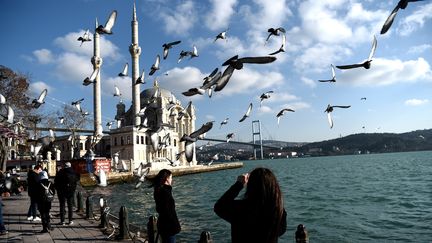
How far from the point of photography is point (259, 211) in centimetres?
263

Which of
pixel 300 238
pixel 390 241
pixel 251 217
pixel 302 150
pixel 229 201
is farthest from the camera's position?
pixel 302 150

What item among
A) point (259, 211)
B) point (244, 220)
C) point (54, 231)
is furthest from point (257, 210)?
point (54, 231)

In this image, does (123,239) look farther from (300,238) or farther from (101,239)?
(300,238)

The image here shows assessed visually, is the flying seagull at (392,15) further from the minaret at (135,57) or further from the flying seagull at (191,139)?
the minaret at (135,57)

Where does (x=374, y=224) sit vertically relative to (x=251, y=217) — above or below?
below

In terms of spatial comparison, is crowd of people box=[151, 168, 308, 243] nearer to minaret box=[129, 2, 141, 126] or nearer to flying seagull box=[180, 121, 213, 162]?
flying seagull box=[180, 121, 213, 162]

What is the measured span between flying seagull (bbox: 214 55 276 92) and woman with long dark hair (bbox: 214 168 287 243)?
2.10m

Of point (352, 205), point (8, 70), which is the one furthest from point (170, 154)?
point (352, 205)

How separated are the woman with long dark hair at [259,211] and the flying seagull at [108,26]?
6.26 m

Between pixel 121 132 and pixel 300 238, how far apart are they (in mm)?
60911

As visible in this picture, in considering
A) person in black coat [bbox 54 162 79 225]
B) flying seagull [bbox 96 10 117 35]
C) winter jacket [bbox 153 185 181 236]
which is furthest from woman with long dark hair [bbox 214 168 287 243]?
person in black coat [bbox 54 162 79 225]

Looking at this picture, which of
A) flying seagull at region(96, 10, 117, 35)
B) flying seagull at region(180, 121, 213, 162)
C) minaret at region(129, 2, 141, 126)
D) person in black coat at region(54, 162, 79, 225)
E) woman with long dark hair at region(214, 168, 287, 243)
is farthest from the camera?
minaret at region(129, 2, 141, 126)

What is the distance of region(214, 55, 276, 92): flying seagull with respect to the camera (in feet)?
15.0

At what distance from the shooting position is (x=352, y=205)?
1777 cm
